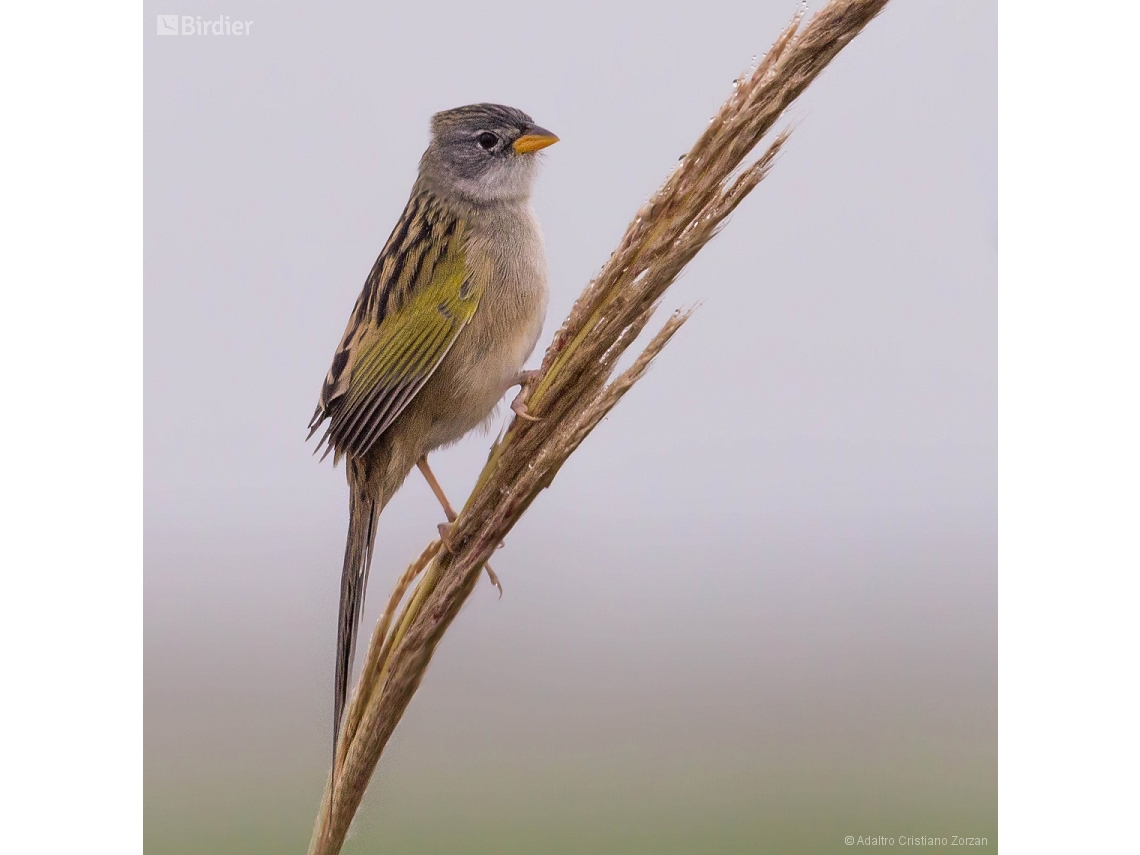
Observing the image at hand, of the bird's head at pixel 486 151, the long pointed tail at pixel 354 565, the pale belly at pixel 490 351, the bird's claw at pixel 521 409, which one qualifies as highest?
the bird's head at pixel 486 151

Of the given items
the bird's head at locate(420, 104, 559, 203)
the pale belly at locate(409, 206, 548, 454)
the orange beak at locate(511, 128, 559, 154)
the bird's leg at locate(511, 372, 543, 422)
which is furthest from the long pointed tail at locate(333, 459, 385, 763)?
the orange beak at locate(511, 128, 559, 154)

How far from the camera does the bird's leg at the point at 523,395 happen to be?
6.43 feet

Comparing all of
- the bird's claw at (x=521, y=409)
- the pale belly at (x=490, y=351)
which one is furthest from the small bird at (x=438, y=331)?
the bird's claw at (x=521, y=409)

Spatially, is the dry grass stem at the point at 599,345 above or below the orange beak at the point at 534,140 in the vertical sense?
below

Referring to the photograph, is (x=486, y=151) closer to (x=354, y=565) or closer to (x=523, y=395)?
(x=523, y=395)

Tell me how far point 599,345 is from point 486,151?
29.4 inches

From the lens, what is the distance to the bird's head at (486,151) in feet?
7.75

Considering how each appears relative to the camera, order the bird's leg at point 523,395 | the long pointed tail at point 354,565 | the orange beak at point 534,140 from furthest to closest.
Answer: the orange beak at point 534,140, the long pointed tail at point 354,565, the bird's leg at point 523,395

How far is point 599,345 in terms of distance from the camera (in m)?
1.88

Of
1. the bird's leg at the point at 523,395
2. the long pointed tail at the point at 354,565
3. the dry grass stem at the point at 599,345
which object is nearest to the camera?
the dry grass stem at the point at 599,345

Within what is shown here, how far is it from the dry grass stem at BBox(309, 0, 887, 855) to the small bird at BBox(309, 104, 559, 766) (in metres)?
0.27

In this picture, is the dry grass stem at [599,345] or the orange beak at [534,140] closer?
the dry grass stem at [599,345]

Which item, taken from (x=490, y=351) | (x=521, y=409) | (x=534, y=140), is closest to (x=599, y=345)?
(x=521, y=409)

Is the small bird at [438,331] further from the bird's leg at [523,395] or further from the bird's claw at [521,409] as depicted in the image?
the bird's claw at [521,409]
